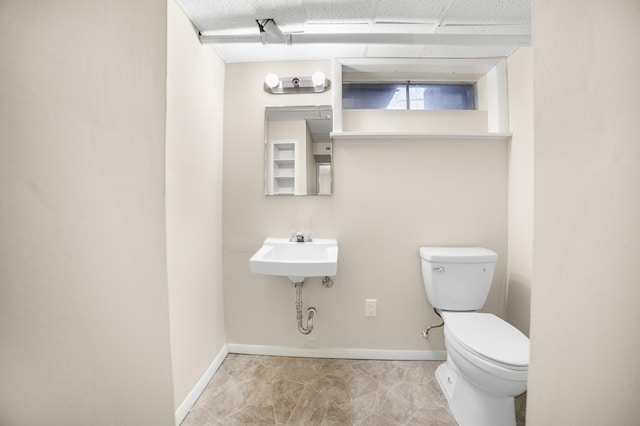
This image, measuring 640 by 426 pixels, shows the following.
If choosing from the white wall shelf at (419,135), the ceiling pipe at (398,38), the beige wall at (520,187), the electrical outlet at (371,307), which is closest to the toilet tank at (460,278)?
the beige wall at (520,187)

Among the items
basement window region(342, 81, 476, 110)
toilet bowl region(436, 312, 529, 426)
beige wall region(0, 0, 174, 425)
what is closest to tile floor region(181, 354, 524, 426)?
toilet bowl region(436, 312, 529, 426)

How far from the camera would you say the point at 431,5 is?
105 centimetres

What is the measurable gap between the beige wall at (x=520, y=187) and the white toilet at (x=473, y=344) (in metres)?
0.23

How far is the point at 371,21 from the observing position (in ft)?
3.78

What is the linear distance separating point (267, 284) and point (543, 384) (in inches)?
56.7

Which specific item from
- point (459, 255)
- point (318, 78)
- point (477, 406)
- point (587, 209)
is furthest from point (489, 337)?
point (318, 78)

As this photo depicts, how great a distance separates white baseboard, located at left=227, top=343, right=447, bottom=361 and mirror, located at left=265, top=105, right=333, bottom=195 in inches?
42.7

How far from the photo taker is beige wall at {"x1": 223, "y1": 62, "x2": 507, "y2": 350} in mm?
1484

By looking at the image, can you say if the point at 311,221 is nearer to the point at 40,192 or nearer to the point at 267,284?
the point at 267,284

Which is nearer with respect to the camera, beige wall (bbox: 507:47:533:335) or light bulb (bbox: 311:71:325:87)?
beige wall (bbox: 507:47:533:335)

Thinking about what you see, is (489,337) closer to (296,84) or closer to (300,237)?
(300,237)

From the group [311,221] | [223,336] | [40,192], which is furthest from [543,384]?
[223,336]

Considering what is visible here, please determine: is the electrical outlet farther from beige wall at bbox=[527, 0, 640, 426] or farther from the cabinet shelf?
beige wall at bbox=[527, 0, 640, 426]

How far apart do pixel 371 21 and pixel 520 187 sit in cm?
131
